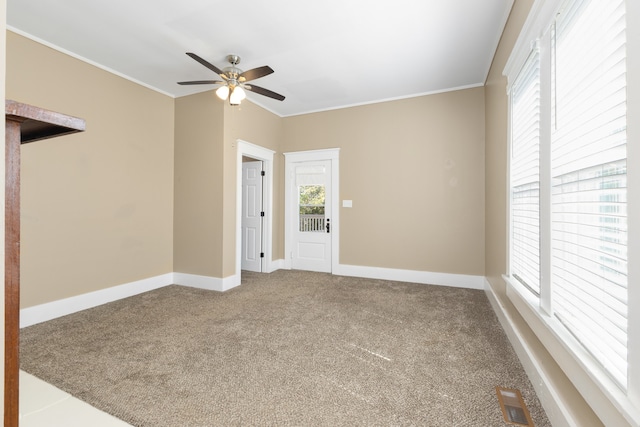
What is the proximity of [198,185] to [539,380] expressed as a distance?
4.30 metres

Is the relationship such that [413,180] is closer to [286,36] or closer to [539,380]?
[286,36]

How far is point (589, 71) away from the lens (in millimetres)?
1332

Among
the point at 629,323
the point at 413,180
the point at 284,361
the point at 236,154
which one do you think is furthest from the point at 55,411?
the point at 413,180

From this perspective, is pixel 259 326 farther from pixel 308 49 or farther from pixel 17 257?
pixel 308 49

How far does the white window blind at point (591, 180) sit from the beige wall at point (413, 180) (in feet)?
8.73

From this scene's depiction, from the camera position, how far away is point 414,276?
458 cm

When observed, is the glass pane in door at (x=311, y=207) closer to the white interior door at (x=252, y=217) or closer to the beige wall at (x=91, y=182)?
the white interior door at (x=252, y=217)

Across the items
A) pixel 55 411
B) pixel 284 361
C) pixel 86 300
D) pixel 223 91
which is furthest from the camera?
pixel 86 300

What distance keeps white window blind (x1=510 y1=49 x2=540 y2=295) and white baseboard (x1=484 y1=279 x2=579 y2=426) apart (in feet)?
1.39

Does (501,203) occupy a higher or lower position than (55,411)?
higher

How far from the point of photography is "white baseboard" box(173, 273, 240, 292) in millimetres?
4188

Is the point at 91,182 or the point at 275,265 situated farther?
the point at 275,265

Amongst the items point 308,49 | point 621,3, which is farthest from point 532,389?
point 308,49

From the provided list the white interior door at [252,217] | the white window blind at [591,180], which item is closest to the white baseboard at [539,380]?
the white window blind at [591,180]
